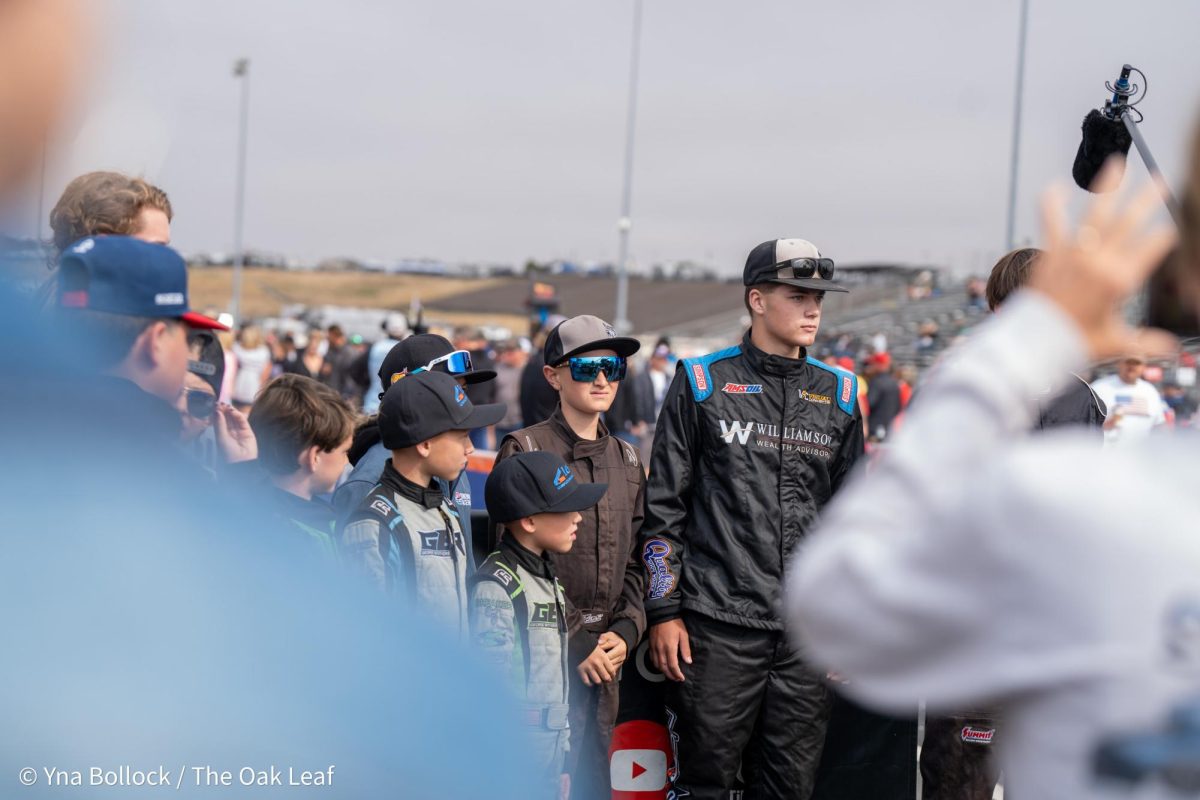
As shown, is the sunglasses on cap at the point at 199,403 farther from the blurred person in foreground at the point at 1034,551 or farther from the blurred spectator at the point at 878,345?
the blurred spectator at the point at 878,345

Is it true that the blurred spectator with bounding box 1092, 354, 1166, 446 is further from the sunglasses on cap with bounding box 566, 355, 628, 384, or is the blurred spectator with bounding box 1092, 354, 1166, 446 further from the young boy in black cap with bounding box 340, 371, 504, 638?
the young boy in black cap with bounding box 340, 371, 504, 638

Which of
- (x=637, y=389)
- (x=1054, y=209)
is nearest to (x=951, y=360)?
(x=1054, y=209)

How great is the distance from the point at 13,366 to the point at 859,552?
3.25ft

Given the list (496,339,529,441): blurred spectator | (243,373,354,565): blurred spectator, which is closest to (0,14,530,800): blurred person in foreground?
(243,373,354,565): blurred spectator

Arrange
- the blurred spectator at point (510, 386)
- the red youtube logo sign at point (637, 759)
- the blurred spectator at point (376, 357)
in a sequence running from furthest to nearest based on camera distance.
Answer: the blurred spectator at point (510, 386)
the blurred spectator at point (376, 357)
the red youtube logo sign at point (637, 759)

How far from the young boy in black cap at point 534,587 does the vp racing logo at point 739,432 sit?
52cm

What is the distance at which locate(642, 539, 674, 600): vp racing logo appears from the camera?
15.3 ft

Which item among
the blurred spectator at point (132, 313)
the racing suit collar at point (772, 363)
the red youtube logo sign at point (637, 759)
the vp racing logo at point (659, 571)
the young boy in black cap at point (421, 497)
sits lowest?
the red youtube logo sign at point (637, 759)

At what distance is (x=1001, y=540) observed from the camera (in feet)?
4.87

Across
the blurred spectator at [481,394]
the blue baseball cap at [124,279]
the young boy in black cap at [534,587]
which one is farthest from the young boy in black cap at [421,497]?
the blurred spectator at [481,394]

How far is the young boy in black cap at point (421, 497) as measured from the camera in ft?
13.3

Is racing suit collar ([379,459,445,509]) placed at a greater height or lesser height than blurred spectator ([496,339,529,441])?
greater

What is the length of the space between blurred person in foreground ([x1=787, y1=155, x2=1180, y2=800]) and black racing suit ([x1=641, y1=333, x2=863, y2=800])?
291cm

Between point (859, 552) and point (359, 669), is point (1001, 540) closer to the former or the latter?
point (859, 552)
